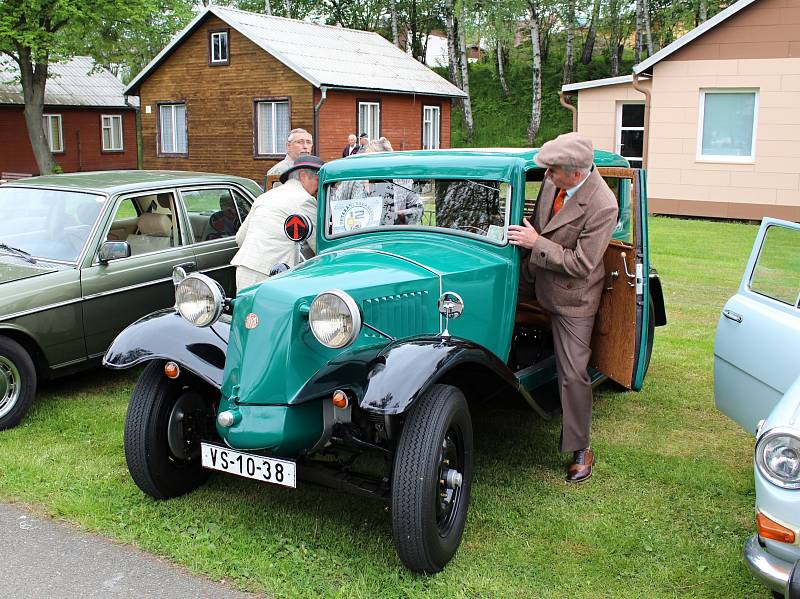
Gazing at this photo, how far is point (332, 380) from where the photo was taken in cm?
375

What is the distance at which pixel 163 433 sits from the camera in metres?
4.23

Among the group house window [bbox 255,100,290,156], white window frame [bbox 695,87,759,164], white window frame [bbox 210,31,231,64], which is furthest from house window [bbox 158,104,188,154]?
white window frame [bbox 695,87,759,164]

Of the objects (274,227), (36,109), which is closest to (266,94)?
(36,109)

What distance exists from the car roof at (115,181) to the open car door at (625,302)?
376 centimetres

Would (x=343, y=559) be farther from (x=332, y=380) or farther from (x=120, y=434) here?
(x=120, y=434)

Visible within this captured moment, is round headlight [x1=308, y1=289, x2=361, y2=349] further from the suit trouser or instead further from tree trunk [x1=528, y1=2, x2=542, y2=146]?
tree trunk [x1=528, y1=2, x2=542, y2=146]

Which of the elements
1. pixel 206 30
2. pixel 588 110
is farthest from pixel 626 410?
pixel 206 30

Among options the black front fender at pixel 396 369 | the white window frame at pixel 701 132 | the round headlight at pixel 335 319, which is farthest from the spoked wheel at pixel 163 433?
the white window frame at pixel 701 132

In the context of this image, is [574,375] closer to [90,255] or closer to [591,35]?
[90,255]

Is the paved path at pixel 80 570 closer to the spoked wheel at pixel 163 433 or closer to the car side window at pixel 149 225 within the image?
the spoked wheel at pixel 163 433

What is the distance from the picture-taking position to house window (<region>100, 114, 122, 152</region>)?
3353cm

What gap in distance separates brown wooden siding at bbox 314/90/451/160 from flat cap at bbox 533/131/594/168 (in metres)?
18.9

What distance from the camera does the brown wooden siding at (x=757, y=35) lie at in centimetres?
1634

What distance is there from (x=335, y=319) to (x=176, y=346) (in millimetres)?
1055
